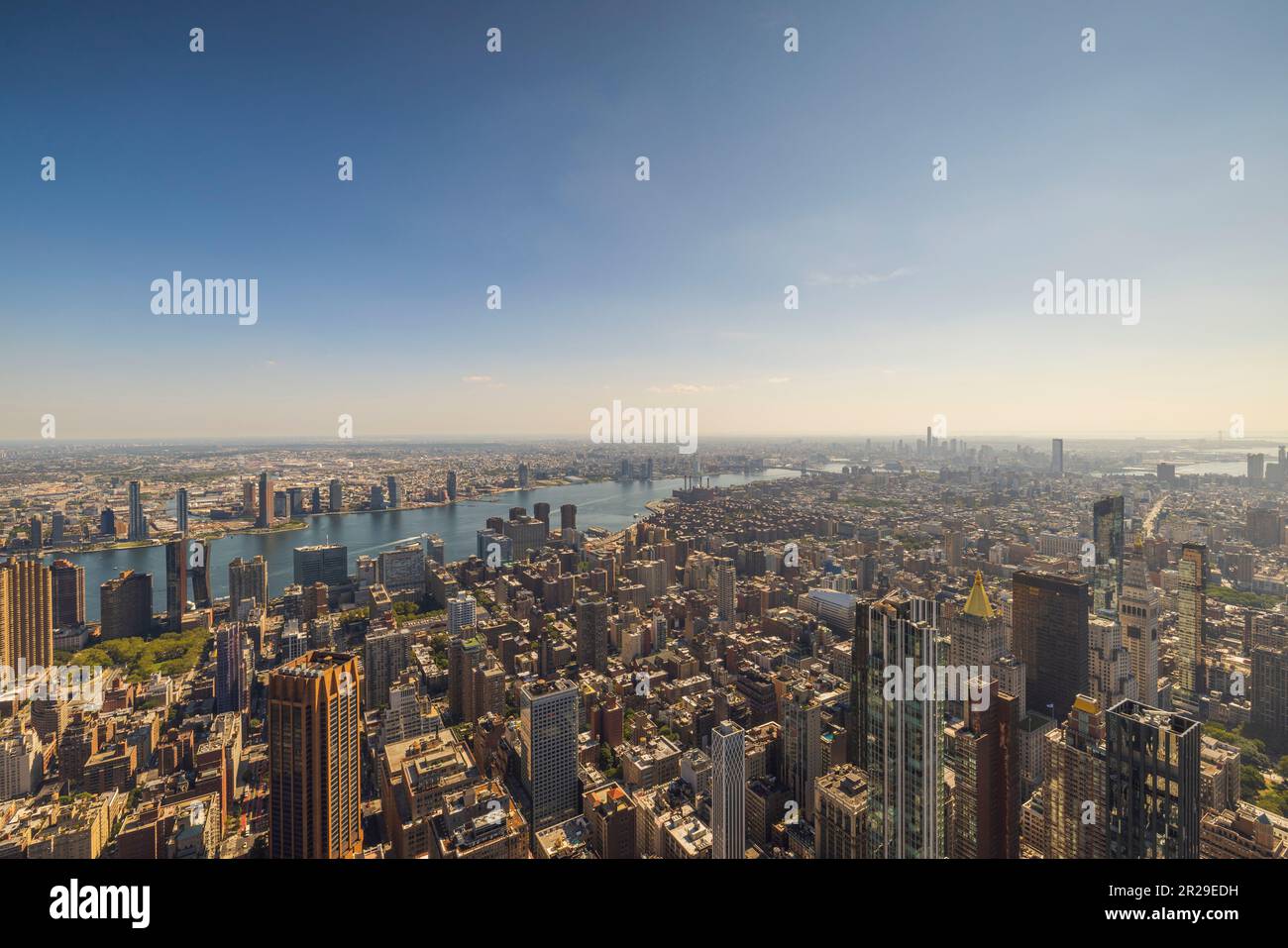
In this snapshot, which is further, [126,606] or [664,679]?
[126,606]

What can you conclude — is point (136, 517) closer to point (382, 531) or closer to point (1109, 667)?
point (382, 531)

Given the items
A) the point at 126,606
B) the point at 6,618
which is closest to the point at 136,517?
the point at 126,606

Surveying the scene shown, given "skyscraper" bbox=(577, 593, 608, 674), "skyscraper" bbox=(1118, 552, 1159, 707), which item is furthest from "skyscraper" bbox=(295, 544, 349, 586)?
"skyscraper" bbox=(1118, 552, 1159, 707)

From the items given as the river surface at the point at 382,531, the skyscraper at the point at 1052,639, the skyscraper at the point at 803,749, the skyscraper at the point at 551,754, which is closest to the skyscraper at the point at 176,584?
the river surface at the point at 382,531

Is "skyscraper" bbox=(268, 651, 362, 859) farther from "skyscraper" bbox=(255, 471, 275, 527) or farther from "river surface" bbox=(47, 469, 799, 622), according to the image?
"skyscraper" bbox=(255, 471, 275, 527)
